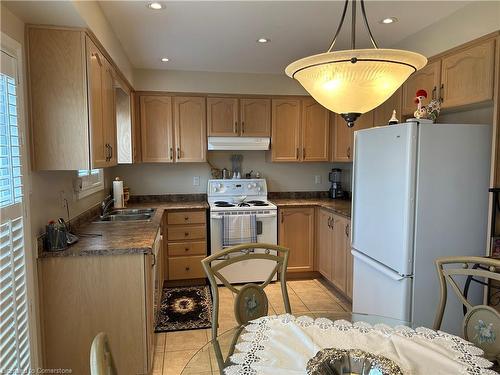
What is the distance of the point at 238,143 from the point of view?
13.9 ft

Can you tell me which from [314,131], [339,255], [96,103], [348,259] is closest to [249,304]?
[96,103]

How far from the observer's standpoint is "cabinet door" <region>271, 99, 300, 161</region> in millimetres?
4305

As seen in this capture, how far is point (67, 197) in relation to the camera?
2.54 m

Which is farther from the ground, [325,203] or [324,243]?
[325,203]

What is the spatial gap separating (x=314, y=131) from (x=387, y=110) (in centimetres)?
112

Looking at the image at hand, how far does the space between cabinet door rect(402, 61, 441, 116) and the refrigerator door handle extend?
4.35 ft

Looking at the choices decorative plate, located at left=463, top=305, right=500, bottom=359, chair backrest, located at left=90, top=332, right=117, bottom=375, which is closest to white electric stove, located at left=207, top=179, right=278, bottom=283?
decorative plate, located at left=463, top=305, right=500, bottom=359

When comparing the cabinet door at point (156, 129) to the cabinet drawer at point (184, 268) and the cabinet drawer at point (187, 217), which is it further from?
the cabinet drawer at point (184, 268)

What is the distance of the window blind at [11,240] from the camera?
1.66 m

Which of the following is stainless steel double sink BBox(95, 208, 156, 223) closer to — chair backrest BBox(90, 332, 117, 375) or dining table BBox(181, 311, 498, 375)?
dining table BBox(181, 311, 498, 375)

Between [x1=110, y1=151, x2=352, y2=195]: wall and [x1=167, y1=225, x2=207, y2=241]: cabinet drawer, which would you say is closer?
[x1=167, y1=225, x2=207, y2=241]: cabinet drawer

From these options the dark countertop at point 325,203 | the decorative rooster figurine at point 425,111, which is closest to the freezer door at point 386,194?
the decorative rooster figurine at point 425,111

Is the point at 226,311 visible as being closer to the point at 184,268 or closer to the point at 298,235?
the point at 184,268

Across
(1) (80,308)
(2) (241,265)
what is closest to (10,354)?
(1) (80,308)
